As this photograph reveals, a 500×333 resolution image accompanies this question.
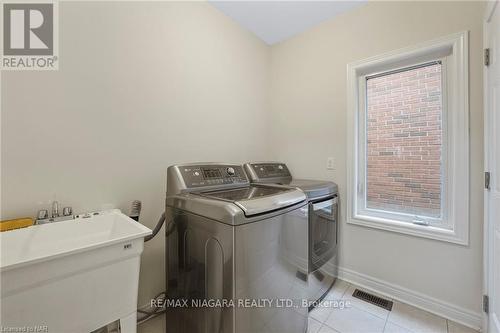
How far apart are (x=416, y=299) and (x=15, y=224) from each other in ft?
8.61

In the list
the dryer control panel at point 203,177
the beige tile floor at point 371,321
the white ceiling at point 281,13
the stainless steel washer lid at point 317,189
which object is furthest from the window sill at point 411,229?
the white ceiling at point 281,13

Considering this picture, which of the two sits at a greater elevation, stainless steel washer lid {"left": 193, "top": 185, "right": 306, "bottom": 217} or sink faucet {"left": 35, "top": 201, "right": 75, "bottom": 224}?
stainless steel washer lid {"left": 193, "top": 185, "right": 306, "bottom": 217}

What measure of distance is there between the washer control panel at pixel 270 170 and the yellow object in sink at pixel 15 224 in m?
1.49

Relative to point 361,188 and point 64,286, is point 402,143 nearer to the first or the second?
point 361,188

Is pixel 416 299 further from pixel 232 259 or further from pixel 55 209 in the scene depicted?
pixel 55 209

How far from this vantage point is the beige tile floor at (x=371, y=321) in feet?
4.78

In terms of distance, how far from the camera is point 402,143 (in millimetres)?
1832

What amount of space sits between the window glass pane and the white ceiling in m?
0.77

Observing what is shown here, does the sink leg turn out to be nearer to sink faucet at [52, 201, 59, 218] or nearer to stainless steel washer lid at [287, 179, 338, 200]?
sink faucet at [52, 201, 59, 218]

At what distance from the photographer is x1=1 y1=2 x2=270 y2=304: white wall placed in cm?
114

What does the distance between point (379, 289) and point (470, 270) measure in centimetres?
65

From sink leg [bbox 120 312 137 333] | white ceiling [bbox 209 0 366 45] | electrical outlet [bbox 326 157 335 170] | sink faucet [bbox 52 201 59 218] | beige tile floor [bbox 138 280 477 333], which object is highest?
Answer: white ceiling [bbox 209 0 366 45]

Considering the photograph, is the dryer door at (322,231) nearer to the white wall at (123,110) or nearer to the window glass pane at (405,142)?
the window glass pane at (405,142)

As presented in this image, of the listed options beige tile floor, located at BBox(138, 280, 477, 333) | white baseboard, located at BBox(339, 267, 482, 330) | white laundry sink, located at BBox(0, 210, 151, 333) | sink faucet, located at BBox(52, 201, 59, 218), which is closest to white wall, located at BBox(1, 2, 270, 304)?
sink faucet, located at BBox(52, 201, 59, 218)
